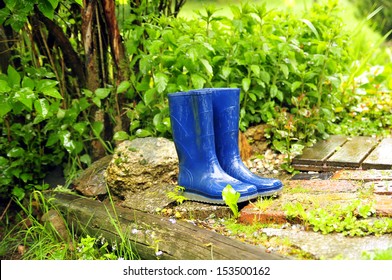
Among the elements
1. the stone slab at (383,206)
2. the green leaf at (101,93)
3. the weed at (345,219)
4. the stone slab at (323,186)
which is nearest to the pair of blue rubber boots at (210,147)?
the stone slab at (323,186)

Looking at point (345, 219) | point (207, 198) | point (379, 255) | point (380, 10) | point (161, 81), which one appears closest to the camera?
point (379, 255)

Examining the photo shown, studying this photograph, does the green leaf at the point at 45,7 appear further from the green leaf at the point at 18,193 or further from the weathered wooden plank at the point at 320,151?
the weathered wooden plank at the point at 320,151

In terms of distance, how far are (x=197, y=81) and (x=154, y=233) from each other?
102cm

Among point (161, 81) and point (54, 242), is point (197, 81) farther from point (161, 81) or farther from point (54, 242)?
point (54, 242)

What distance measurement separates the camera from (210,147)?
2.77 m

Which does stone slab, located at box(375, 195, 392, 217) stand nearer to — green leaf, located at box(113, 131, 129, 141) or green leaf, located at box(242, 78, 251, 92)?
green leaf, located at box(242, 78, 251, 92)

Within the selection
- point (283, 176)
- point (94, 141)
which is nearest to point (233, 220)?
point (283, 176)

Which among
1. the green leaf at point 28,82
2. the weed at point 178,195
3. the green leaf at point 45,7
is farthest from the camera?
the green leaf at point 28,82

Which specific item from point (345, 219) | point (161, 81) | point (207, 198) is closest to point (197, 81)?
point (161, 81)

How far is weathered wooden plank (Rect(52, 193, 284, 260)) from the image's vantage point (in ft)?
7.43

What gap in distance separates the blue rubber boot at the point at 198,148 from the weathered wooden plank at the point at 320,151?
753mm

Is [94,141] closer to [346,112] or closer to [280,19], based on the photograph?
[280,19]

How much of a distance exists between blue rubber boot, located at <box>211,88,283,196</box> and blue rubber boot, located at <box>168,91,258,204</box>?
0.10 meters

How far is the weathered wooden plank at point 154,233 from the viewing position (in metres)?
2.27
